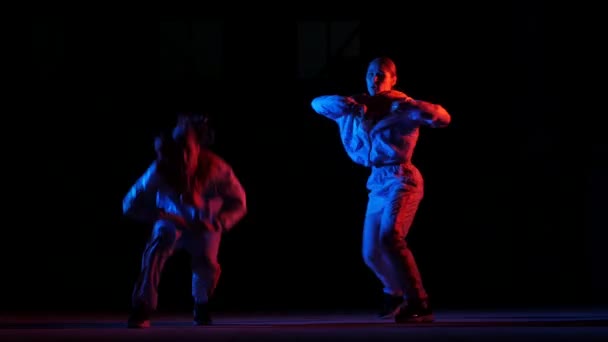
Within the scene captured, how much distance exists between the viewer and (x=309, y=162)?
1752 centimetres

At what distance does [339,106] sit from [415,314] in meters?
2.03

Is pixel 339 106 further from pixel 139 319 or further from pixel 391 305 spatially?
pixel 139 319

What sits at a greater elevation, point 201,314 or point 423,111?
point 423,111

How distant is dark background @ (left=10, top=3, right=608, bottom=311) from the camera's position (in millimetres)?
16703

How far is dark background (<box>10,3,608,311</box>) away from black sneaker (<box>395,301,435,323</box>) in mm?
6436

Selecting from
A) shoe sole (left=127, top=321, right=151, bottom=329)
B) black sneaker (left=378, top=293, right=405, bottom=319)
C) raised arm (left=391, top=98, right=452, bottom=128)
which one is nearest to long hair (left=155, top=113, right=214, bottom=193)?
shoe sole (left=127, top=321, right=151, bottom=329)

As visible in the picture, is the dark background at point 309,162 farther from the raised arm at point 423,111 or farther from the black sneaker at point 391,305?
the raised arm at point 423,111

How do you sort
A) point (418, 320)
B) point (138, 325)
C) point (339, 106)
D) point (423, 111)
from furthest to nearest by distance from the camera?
point (339, 106), point (423, 111), point (418, 320), point (138, 325)

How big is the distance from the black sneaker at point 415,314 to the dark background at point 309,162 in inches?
253

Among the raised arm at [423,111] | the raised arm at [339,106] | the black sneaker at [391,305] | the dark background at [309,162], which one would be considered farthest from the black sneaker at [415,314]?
the dark background at [309,162]

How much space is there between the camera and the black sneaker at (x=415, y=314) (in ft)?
32.9

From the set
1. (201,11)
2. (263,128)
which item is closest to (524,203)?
(263,128)

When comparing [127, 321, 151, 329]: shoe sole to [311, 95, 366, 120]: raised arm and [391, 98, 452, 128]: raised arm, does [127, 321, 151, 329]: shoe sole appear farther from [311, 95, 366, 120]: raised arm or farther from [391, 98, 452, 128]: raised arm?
[391, 98, 452, 128]: raised arm

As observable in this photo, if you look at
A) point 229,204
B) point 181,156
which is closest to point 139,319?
point 229,204
